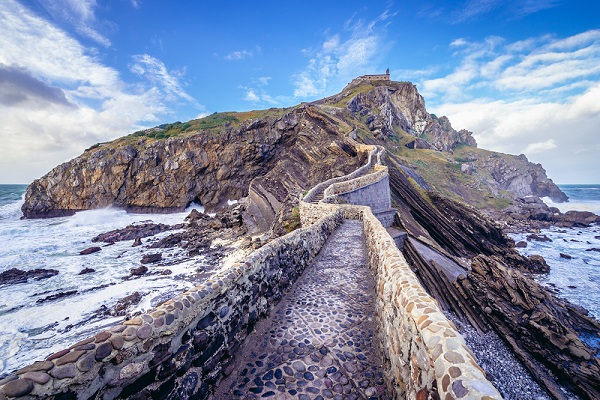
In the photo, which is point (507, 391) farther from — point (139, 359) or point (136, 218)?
point (136, 218)

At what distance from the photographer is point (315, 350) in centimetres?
464

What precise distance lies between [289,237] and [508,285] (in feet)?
37.5

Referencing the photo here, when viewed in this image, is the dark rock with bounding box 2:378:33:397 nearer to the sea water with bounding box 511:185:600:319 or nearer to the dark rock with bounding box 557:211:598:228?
the sea water with bounding box 511:185:600:319

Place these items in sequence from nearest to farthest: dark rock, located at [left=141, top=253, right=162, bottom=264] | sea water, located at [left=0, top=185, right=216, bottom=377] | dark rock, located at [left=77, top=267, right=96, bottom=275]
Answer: sea water, located at [left=0, top=185, right=216, bottom=377], dark rock, located at [left=77, top=267, right=96, bottom=275], dark rock, located at [left=141, top=253, right=162, bottom=264]

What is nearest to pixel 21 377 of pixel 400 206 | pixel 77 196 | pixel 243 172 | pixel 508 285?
pixel 508 285

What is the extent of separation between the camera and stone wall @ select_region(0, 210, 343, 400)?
7.23 feet

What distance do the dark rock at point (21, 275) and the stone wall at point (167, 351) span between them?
75.5 ft

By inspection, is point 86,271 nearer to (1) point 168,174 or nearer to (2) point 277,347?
(2) point 277,347

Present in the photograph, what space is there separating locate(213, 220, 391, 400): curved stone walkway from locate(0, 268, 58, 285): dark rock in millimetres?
22825

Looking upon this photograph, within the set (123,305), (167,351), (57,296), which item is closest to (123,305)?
(123,305)

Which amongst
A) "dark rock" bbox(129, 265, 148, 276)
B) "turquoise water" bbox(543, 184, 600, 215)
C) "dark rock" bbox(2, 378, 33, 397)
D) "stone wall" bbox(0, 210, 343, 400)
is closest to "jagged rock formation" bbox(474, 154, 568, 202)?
"turquoise water" bbox(543, 184, 600, 215)

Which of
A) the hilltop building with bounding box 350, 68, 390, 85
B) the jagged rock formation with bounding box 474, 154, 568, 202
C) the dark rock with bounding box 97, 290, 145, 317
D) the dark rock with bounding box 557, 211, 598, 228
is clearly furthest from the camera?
the hilltop building with bounding box 350, 68, 390, 85

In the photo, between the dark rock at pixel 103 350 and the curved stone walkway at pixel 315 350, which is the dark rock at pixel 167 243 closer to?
the curved stone walkway at pixel 315 350

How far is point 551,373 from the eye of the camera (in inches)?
376
